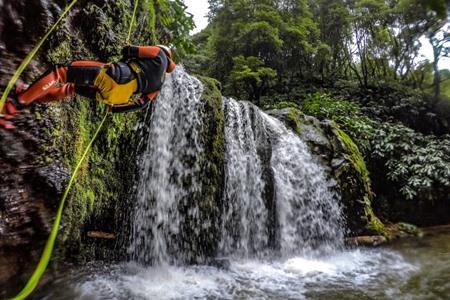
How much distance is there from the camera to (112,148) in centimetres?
525

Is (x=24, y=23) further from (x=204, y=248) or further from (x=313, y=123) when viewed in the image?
(x=313, y=123)

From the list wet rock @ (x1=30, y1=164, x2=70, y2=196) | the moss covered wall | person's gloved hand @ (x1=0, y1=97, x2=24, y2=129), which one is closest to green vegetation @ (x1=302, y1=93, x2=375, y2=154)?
the moss covered wall

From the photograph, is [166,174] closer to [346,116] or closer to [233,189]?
[233,189]

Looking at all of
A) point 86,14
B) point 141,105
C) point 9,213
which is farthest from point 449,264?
point 86,14

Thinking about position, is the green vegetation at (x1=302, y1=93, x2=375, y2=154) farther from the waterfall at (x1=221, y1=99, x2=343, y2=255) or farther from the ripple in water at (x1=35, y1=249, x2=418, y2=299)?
the ripple in water at (x1=35, y1=249, x2=418, y2=299)

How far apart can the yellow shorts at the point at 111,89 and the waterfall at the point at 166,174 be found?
8.36 ft

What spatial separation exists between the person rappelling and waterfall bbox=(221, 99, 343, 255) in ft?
11.0

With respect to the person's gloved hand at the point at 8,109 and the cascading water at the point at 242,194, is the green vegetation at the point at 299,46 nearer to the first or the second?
the cascading water at the point at 242,194

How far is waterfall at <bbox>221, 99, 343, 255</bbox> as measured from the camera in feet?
21.0

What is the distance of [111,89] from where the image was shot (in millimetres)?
3143

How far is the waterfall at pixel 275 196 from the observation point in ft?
21.0

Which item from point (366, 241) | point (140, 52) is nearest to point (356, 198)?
point (366, 241)

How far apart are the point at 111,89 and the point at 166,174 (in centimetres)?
276

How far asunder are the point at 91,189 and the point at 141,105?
1.82m
